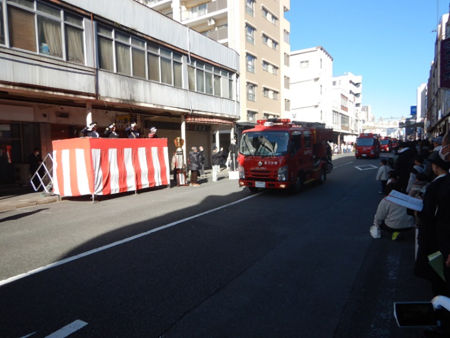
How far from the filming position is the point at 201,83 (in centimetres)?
2103

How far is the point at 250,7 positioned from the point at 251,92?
27.3ft

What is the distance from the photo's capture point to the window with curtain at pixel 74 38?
1303 cm

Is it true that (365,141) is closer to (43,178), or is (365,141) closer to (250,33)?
(250,33)

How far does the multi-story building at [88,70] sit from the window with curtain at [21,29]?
0.03 metres

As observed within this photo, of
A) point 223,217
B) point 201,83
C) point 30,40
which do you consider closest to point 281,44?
point 201,83

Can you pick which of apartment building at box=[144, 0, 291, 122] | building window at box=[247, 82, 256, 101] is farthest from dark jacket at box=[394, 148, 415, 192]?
building window at box=[247, 82, 256, 101]

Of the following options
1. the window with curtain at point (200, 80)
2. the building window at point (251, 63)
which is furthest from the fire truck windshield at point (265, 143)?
the building window at point (251, 63)

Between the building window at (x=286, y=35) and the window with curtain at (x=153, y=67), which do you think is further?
the building window at (x=286, y=35)

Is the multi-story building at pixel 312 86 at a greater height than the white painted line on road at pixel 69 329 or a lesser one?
greater

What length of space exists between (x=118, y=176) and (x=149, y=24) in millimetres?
9861

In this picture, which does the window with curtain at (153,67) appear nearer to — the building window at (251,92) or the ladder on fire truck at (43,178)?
the ladder on fire truck at (43,178)

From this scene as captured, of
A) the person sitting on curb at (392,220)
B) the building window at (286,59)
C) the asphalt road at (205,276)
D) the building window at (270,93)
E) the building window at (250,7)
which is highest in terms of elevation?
the building window at (250,7)

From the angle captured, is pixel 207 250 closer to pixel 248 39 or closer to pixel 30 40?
pixel 30 40

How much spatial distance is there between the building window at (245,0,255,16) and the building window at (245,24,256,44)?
1320 mm
